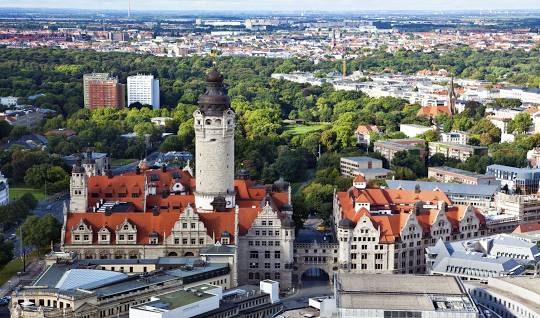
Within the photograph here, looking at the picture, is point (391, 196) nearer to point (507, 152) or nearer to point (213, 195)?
point (213, 195)

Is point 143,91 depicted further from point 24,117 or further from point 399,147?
point 399,147

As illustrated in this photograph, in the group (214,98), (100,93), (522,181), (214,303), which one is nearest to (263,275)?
(214,98)

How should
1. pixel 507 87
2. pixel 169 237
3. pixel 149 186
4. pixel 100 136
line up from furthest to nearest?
pixel 507 87
pixel 100 136
pixel 149 186
pixel 169 237

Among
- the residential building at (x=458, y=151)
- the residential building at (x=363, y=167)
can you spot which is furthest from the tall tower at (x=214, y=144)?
the residential building at (x=458, y=151)

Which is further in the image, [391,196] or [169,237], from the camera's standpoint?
[391,196]

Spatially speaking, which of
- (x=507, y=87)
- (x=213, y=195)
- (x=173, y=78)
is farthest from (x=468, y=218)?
(x=173, y=78)

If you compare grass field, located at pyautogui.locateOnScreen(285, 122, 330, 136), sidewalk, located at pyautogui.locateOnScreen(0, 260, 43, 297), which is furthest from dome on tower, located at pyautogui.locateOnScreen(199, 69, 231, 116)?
grass field, located at pyautogui.locateOnScreen(285, 122, 330, 136)

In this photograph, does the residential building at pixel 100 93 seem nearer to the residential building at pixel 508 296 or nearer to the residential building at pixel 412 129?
the residential building at pixel 412 129
